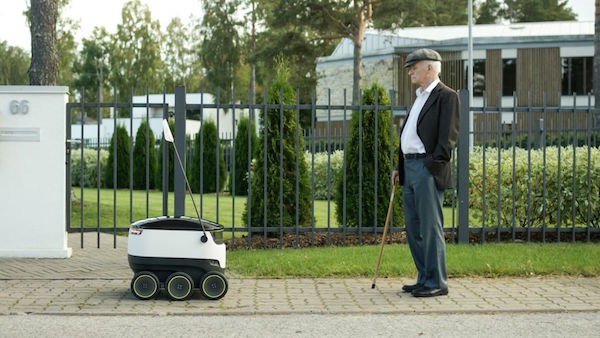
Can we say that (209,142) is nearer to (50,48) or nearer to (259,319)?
(50,48)

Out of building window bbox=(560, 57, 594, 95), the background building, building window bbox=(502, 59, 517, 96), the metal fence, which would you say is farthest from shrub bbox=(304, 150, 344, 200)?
building window bbox=(560, 57, 594, 95)

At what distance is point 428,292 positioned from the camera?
280 inches

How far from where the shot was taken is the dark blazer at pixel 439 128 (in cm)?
701

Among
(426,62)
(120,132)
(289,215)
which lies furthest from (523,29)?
(426,62)

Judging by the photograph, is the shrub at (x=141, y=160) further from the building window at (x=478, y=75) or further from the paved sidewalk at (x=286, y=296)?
the paved sidewalk at (x=286, y=296)

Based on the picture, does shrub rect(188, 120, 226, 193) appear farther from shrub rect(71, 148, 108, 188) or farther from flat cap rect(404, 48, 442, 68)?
flat cap rect(404, 48, 442, 68)

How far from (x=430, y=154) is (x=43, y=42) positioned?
33.3ft

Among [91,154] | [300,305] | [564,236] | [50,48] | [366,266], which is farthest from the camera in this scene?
[91,154]

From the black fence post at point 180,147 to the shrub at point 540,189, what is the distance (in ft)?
13.8

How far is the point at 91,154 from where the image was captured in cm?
3247

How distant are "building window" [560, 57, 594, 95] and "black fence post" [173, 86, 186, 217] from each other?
104 feet

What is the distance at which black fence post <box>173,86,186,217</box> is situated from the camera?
940cm

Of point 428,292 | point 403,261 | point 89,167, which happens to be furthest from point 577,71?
point 428,292

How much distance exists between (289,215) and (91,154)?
23.2m
